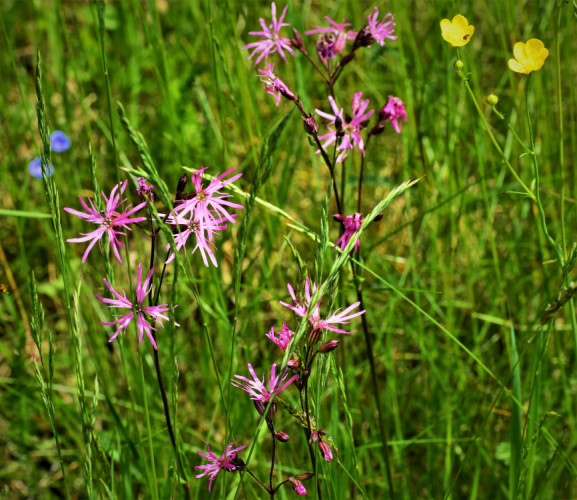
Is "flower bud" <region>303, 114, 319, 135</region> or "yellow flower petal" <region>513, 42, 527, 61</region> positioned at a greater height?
"yellow flower petal" <region>513, 42, 527, 61</region>

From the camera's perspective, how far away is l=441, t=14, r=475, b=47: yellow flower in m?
1.35

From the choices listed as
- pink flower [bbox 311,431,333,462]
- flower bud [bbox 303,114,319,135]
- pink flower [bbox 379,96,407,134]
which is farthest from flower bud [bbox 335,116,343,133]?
pink flower [bbox 311,431,333,462]

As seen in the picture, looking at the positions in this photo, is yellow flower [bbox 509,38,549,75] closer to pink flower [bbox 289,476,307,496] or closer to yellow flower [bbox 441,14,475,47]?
yellow flower [bbox 441,14,475,47]

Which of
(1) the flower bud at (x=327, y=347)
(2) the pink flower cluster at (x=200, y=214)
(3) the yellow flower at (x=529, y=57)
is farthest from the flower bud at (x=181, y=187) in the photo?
(3) the yellow flower at (x=529, y=57)

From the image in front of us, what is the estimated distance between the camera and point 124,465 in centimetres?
172

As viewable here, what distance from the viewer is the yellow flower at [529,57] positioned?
129 cm

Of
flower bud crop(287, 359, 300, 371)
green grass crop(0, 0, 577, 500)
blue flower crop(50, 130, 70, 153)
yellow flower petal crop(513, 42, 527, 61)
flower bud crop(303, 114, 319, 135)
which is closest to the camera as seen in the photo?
flower bud crop(287, 359, 300, 371)

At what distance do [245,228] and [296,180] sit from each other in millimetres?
2319

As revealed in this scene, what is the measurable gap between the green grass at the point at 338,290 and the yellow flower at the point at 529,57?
0.90 ft

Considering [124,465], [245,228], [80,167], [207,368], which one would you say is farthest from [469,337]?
[80,167]

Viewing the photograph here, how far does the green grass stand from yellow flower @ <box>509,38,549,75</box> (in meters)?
0.27

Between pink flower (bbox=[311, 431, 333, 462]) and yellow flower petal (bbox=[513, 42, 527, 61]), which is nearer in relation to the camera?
pink flower (bbox=[311, 431, 333, 462])

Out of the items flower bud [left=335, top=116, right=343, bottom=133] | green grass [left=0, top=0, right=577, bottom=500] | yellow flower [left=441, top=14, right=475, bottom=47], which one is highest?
yellow flower [left=441, top=14, right=475, bottom=47]

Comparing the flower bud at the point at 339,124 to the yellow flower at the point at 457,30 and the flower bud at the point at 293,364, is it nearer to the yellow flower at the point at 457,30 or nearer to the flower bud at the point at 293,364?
the yellow flower at the point at 457,30
